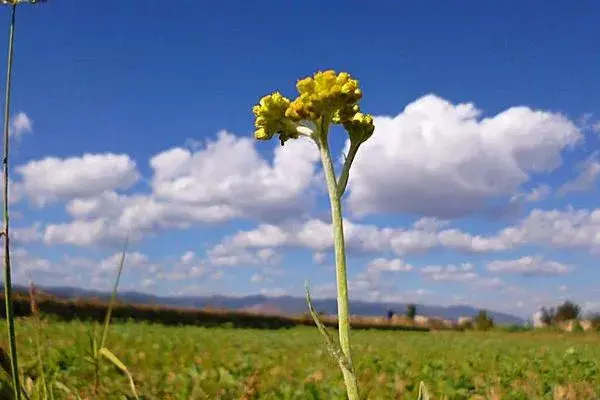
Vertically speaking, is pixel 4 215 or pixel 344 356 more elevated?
pixel 4 215

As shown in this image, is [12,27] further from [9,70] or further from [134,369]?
[134,369]

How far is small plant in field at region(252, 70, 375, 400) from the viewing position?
62.1 inches

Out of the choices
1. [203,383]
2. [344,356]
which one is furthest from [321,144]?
[203,383]

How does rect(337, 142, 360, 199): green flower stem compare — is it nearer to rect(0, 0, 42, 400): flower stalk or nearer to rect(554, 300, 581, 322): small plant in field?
rect(0, 0, 42, 400): flower stalk

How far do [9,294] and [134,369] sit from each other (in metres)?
4.43

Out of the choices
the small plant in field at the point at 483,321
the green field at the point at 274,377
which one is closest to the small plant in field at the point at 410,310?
the small plant in field at the point at 483,321

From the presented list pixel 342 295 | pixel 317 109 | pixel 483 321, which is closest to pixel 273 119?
pixel 317 109

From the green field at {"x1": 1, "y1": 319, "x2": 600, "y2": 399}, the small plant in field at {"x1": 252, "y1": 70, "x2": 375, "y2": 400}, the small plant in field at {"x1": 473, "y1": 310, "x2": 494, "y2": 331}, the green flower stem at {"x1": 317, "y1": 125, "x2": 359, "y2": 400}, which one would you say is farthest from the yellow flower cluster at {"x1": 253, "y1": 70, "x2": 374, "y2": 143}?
the small plant in field at {"x1": 473, "y1": 310, "x2": 494, "y2": 331}

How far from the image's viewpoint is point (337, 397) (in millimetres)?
4477

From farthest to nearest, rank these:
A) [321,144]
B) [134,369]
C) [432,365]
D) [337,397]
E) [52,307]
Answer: [52,307] → [432,365] → [134,369] → [337,397] → [321,144]

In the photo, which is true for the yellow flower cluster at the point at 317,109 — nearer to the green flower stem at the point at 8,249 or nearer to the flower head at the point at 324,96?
the flower head at the point at 324,96

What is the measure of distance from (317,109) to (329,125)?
7 centimetres

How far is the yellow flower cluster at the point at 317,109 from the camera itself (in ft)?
5.71

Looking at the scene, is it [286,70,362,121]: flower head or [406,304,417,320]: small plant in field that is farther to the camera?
[406,304,417,320]: small plant in field
